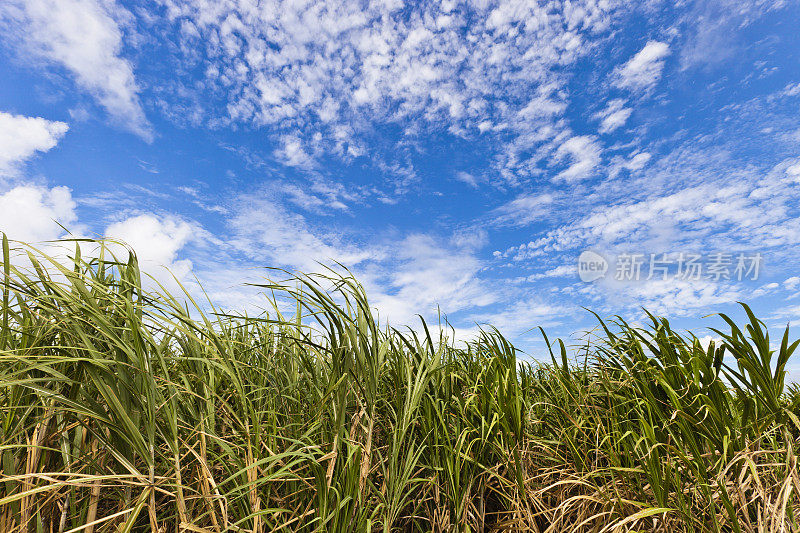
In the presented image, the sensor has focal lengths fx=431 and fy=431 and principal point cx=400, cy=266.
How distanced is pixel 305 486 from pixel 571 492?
128 cm

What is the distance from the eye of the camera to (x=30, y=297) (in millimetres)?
1305

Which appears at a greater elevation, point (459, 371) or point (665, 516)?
point (459, 371)

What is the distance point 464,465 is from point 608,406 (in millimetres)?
1015

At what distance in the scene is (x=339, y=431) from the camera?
4.96ft

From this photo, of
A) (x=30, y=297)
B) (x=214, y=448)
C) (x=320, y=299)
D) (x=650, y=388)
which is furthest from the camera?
(x=650, y=388)

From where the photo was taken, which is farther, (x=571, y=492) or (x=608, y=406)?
(x=608, y=406)

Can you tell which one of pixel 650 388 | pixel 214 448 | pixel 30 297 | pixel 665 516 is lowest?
pixel 665 516

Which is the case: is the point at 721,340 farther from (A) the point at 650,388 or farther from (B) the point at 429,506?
(B) the point at 429,506

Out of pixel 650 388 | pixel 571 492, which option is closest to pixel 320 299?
pixel 571 492

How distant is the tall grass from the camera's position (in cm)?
134

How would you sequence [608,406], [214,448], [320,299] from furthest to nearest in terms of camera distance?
[608,406]
[214,448]
[320,299]

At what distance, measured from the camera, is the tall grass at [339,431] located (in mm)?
1340

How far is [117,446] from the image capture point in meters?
1.35

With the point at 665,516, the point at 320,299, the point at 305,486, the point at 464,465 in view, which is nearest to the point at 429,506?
the point at 464,465
